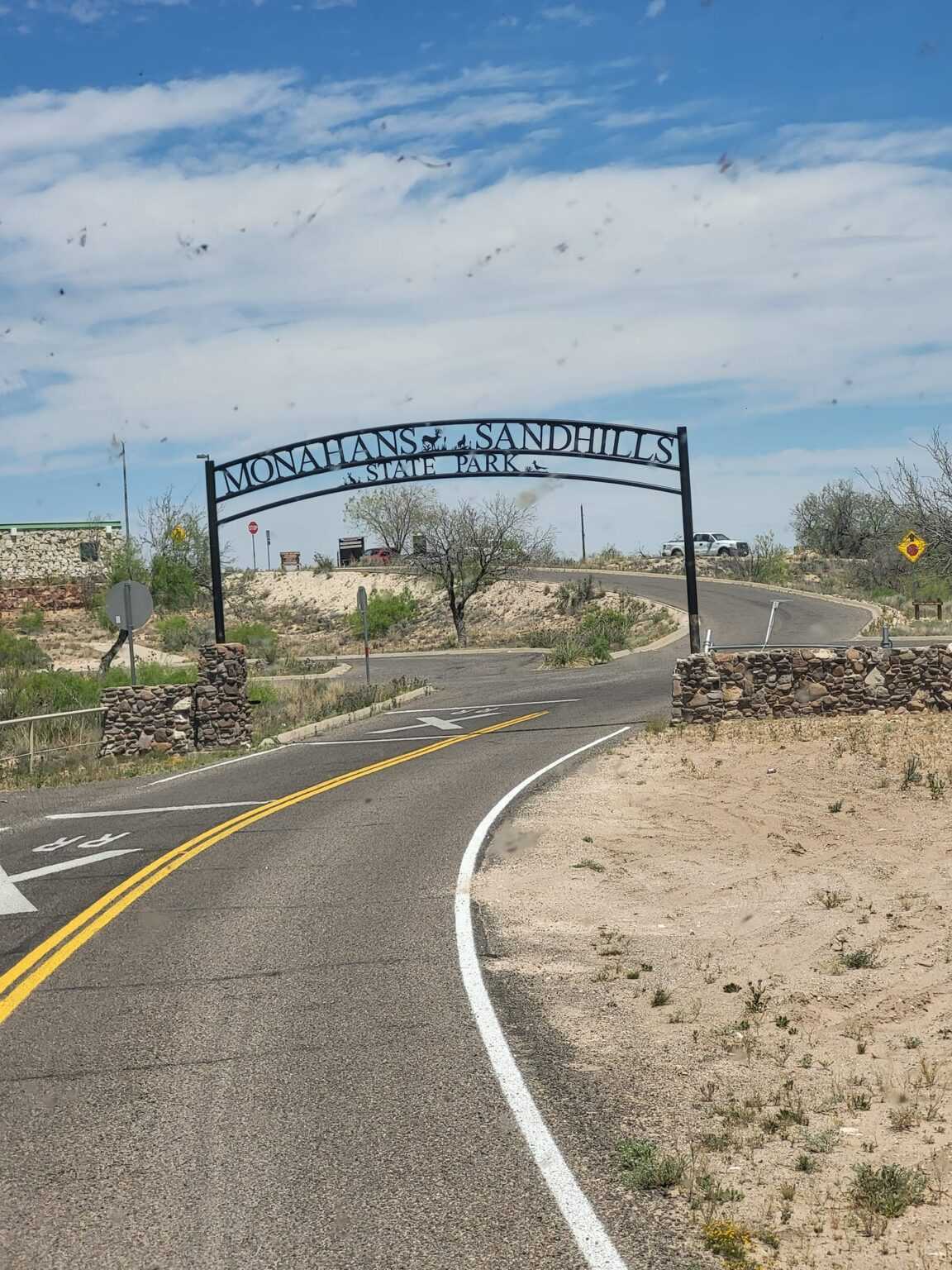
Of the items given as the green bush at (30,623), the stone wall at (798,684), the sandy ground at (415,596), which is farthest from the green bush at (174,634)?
the stone wall at (798,684)

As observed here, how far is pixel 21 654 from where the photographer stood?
2000 inches

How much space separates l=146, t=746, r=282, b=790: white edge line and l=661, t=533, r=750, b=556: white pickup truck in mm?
59194

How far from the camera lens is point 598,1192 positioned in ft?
17.7

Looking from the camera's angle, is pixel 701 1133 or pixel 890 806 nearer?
pixel 701 1133

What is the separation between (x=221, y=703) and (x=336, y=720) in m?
4.11

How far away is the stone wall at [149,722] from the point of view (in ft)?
85.0

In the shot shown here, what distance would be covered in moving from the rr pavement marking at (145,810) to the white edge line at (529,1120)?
6544 mm

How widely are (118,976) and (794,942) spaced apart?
490 centimetres

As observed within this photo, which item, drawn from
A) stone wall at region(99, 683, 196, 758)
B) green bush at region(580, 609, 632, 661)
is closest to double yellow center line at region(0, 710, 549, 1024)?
stone wall at region(99, 683, 196, 758)

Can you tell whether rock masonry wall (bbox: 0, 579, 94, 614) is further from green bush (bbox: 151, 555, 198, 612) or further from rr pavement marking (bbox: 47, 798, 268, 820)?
rr pavement marking (bbox: 47, 798, 268, 820)

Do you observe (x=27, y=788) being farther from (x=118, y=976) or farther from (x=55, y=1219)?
(x=55, y=1219)

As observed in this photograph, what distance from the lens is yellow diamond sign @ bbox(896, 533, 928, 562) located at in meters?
34.4

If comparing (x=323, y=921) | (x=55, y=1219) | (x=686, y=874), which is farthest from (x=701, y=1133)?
(x=686, y=874)

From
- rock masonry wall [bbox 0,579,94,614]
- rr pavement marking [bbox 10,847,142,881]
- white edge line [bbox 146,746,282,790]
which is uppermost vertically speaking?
rock masonry wall [bbox 0,579,94,614]
